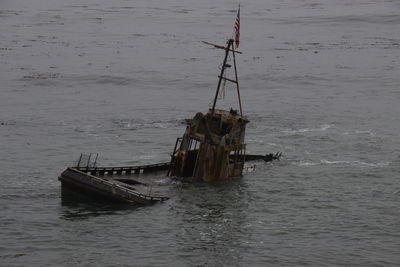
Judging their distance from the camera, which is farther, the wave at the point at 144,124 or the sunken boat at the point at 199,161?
the wave at the point at 144,124

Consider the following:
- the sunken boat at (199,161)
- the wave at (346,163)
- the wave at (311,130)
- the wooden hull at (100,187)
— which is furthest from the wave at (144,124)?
the wooden hull at (100,187)

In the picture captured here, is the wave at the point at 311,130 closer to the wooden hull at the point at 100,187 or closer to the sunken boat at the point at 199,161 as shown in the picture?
the sunken boat at the point at 199,161

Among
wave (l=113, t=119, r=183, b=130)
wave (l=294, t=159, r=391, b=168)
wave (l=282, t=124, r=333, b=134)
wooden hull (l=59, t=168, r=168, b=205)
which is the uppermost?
wave (l=282, t=124, r=333, b=134)

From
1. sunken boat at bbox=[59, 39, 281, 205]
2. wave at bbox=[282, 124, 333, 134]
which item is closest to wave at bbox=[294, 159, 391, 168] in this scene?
sunken boat at bbox=[59, 39, 281, 205]

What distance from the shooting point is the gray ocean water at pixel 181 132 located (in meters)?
44.1

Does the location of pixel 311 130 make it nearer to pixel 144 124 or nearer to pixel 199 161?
pixel 144 124

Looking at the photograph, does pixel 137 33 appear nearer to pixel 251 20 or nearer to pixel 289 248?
pixel 251 20

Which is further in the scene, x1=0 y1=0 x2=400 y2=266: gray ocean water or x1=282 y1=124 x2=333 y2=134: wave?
x1=282 y1=124 x2=333 y2=134: wave

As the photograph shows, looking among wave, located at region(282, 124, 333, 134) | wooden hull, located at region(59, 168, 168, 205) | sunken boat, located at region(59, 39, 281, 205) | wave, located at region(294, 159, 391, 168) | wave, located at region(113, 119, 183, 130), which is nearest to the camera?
wooden hull, located at region(59, 168, 168, 205)

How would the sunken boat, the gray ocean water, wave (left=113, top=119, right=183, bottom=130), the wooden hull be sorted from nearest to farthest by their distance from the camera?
the gray ocean water < the wooden hull < the sunken boat < wave (left=113, top=119, right=183, bottom=130)

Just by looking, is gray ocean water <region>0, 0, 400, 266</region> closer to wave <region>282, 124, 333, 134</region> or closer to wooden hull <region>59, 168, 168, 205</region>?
wave <region>282, 124, 333, 134</region>

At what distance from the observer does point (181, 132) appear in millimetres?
73250

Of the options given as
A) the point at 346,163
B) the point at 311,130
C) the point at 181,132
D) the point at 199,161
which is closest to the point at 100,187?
the point at 199,161

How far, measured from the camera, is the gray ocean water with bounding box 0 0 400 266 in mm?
44125
